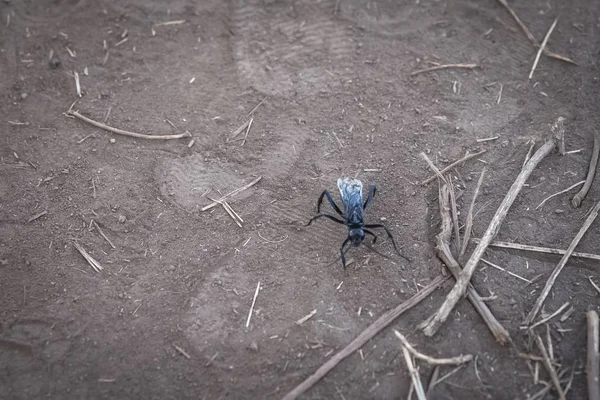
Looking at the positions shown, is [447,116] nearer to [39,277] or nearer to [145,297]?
[145,297]

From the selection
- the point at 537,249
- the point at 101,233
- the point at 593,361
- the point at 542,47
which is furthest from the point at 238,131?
the point at 593,361

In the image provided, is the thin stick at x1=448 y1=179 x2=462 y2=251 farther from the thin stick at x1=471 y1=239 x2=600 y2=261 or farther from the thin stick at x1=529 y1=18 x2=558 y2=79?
the thin stick at x1=529 y1=18 x2=558 y2=79

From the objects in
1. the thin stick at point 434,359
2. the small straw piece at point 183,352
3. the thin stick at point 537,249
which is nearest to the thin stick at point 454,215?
the thin stick at point 537,249

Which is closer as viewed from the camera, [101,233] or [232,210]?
[101,233]

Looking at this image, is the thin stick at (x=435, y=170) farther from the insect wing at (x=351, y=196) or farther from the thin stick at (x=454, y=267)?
the insect wing at (x=351, y=196)

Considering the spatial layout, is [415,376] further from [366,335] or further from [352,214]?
[352,214]

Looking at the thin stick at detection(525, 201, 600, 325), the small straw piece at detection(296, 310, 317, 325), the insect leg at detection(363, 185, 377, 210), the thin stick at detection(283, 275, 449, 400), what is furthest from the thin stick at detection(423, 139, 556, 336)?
the insect leg at detection(363, 185, 377, 210)
